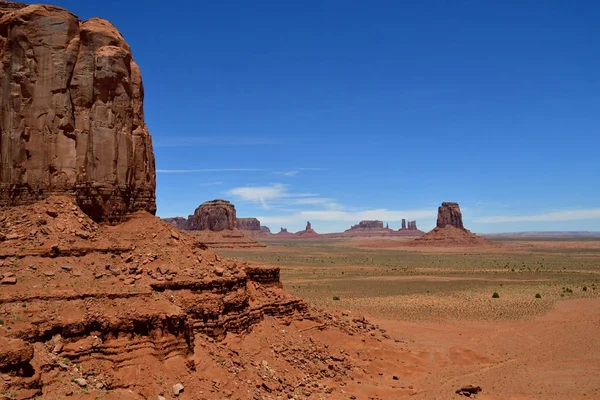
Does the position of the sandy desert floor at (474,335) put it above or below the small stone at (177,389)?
below

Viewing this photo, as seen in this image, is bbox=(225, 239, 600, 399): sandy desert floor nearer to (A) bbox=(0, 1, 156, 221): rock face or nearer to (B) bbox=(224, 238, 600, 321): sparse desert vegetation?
(B) bbox=(224, 238, 600, 321): sparse desert vegetation

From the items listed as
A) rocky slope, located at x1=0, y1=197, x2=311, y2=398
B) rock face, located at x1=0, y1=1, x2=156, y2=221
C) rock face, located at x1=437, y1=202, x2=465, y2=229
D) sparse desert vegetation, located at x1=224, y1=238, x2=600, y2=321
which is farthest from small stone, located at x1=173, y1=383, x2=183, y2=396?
rock face, located at x1=437, y1=202, x2=465, y2=229

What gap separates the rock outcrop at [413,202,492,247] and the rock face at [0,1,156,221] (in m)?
160

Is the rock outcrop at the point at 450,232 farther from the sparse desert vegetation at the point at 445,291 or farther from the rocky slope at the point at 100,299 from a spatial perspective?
the rocky slope at the point at 100,299

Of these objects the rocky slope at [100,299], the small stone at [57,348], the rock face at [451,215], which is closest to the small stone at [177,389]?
the rocky slope at [100,299]

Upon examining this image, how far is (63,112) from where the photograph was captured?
67.7 ft

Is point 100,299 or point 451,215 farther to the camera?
point 451,215

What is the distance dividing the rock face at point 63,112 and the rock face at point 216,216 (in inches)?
5113

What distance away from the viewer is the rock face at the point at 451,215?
181875 mm

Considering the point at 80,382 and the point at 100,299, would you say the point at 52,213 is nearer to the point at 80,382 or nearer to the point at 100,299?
the point at 100,299

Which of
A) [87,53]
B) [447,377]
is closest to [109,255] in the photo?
[87,53]

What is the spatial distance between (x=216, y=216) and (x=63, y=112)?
5176 inches

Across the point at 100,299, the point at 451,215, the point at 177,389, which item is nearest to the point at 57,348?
the point at 100,299

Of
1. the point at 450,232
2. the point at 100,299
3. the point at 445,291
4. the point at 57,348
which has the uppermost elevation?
the point at 450,232
